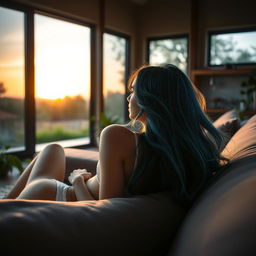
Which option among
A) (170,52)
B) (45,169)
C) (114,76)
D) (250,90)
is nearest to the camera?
(45,169)

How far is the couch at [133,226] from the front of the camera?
0.48 meters

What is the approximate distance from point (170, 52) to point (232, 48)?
1118 millimetres

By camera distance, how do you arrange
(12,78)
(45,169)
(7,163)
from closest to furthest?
1. (45,169)
2. (7,163)
3. (12,78)

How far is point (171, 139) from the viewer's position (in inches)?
38.0

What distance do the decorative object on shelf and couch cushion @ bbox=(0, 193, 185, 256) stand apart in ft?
15.3

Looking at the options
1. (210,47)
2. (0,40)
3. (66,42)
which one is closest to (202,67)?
(210,47)

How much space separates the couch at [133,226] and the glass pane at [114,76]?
498cm

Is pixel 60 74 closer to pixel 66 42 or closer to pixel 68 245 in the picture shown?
pixel 66 42

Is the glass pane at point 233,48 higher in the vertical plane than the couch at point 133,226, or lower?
higher

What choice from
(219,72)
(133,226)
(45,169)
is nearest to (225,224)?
(133,226)

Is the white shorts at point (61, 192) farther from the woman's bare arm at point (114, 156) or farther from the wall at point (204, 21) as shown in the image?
the wall at point (204, 21)

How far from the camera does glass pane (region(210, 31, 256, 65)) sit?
561 centimetres

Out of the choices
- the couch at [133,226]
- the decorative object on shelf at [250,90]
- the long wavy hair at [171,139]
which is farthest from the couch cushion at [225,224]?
the decorative object on shelf at [250,90]

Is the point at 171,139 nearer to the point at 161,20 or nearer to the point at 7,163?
the point at 7,163
